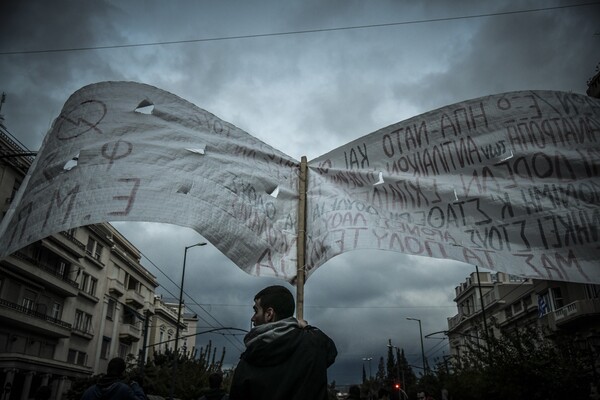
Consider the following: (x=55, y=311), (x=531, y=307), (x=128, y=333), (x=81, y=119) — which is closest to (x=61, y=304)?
(x=55, y=311)

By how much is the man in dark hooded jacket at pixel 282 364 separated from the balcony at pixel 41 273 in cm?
2927

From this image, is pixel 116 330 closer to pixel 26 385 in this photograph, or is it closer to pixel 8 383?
pixel 26 385

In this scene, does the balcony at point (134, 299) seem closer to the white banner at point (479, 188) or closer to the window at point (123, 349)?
the window at point (123, 349)

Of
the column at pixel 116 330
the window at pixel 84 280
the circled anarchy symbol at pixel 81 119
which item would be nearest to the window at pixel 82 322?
the window at pixel 84 280

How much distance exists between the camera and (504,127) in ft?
11.4

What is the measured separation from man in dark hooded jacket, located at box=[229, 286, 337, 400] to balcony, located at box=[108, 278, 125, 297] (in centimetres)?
4222

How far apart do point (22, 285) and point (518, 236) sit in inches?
1299

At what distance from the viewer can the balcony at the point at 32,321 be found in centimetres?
2669

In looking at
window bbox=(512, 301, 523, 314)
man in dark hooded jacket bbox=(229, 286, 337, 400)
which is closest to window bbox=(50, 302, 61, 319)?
man in dark hooded jacket bbox=(229, 286, 337, 400)

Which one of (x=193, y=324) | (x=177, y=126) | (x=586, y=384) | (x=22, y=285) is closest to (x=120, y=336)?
(x=22, y=285)

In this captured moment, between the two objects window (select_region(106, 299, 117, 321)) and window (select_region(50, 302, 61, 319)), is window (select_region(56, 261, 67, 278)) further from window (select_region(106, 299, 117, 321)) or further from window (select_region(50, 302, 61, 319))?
window (select_region(106, 299, 117, 321))

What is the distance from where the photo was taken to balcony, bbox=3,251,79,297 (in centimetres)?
2825

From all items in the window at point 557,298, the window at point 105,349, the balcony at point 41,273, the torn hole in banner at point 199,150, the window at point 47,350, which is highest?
the balcony at point 41,273

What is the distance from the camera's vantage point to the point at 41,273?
3058cm
